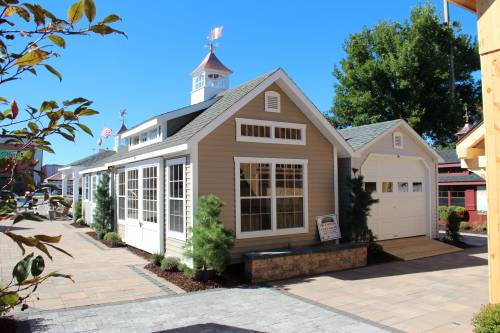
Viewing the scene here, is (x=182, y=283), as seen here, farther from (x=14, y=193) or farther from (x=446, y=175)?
(x=446, y=175)

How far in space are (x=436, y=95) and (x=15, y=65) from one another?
30.0 meters

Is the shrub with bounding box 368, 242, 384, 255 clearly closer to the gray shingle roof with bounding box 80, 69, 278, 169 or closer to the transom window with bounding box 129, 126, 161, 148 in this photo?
the gray shingle roof with bounding box 80, 69, 278, 169

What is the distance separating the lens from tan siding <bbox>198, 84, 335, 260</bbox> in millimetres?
10234

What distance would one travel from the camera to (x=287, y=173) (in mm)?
11547

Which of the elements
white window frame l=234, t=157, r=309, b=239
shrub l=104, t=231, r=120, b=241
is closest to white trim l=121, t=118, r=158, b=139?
white window frame l=234, t=157, r=309, b=239

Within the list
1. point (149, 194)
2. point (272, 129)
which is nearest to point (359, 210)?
point (272, 129)

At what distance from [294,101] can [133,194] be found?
6.53 meters

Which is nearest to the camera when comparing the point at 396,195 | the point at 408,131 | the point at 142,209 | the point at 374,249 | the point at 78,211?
the point at 374,249

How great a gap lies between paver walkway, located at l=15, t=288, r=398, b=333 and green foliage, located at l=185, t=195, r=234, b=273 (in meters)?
0.99

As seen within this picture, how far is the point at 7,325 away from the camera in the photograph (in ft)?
19.9

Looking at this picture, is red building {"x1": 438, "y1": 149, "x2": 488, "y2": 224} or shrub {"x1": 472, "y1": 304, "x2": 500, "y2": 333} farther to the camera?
red building {"x1": 438, "y1": 149, "x2": 488, "y2": 224}

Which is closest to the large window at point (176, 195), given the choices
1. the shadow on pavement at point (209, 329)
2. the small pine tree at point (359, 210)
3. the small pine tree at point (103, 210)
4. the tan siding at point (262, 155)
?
the tan siding at point (262, 155)

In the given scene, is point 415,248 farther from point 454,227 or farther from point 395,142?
point 395,142

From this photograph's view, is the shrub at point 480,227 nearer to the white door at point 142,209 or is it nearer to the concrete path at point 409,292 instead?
the concrete path at point 409,292
